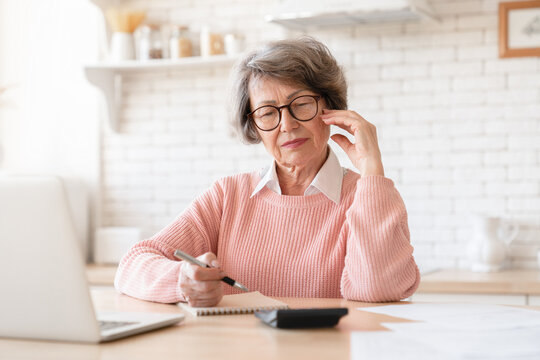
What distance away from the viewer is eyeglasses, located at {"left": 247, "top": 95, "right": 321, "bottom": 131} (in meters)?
1.95

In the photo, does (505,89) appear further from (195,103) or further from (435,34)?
(195,103)

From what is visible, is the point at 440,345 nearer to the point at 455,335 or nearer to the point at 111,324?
the point at 455,335

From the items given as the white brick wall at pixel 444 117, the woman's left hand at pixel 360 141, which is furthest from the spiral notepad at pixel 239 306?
the white brick wall at pixel 444 117

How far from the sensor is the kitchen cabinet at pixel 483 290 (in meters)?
2.71

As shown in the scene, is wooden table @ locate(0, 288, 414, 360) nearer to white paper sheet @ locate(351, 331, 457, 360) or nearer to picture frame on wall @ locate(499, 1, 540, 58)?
white paper sheet @ locate(351, 331, 457, 360)

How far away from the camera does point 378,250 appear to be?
5.40 ft

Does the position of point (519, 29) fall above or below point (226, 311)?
above

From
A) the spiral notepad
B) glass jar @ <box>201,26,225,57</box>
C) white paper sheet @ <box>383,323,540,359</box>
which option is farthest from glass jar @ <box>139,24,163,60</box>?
white paper sheet @ <box>383,323,540,359</box>

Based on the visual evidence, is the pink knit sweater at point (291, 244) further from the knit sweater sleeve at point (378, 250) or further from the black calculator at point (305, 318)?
the black calculator at point (305, 318)

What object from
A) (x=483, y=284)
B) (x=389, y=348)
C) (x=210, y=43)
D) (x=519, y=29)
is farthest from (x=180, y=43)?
(x=389, y=348)

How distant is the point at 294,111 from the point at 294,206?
0.27 m

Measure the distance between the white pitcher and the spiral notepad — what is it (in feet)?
5.77

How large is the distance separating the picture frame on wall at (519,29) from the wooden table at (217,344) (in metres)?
2.18

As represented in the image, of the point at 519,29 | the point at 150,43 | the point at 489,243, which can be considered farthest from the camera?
the point at 150,43
